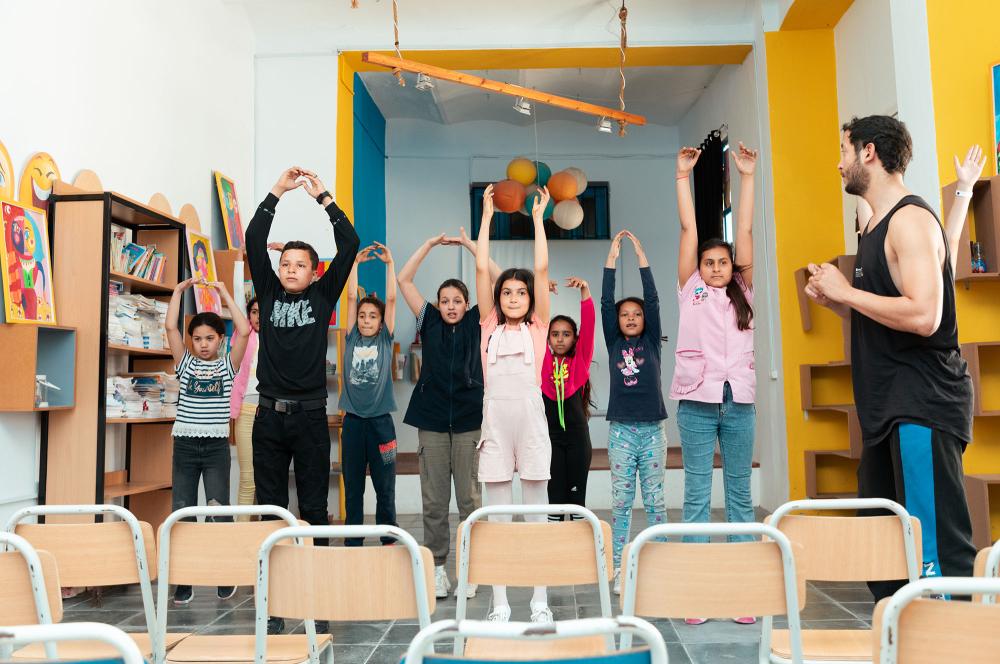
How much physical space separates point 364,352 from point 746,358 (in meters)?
1.81

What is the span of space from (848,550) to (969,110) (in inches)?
108

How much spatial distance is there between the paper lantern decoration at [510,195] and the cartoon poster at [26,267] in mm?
3727

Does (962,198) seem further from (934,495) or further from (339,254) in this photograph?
(339,254)

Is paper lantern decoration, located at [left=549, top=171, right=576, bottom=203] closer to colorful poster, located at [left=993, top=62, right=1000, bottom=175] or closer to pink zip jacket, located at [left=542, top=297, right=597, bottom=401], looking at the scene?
pink zip jacket, located at [left=542, top=297, right=597, bottom=401]

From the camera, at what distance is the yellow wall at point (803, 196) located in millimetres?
5570

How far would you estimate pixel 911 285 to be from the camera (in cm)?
202

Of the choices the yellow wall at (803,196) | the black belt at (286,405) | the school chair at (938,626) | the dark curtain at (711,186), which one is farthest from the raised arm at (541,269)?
the dark curtain at (711,186)

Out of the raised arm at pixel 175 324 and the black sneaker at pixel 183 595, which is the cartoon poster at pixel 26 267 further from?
the black sneaker at pixel 183 595

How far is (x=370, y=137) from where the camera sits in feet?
25.6

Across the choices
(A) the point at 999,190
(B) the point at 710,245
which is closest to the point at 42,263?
(B) the point at 710,245

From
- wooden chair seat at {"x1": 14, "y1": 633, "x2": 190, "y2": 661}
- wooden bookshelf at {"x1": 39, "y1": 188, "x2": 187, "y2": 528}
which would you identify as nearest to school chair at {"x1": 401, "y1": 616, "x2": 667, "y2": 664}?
wooden chair seat at {"x1": 14, "y1": 633, "x2": 190, "y2": 661}

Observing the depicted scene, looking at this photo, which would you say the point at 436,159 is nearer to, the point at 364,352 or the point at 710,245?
the point at 364,352

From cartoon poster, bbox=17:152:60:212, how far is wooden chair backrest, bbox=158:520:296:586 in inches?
93.1

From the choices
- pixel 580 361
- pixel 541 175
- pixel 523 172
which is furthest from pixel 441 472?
pixel 541 175
